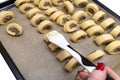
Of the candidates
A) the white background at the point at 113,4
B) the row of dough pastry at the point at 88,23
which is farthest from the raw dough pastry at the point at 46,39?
the white background at the point at 113,4

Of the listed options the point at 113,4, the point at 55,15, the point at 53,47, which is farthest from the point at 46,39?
the point at 113,4

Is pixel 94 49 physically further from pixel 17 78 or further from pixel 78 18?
pixel 17 78

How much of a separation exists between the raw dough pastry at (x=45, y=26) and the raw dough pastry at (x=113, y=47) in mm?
302

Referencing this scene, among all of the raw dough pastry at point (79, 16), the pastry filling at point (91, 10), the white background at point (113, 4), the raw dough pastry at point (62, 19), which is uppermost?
the white background at point (113, 4)

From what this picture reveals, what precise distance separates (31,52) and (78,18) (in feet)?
1.03

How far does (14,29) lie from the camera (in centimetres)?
121

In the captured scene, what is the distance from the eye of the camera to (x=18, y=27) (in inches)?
47.2

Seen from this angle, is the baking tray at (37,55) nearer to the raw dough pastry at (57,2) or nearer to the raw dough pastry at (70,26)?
the raw dough pastry at (70,26)

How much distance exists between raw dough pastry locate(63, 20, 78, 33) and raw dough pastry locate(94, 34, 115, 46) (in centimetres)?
13

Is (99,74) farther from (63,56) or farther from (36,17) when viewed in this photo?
(36,17)

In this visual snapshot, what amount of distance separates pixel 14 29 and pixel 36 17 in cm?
13

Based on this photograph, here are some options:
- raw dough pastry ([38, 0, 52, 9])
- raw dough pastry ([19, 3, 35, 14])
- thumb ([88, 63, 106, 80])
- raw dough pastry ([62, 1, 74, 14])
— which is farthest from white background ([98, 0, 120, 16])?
thumb ([88, 63, 106, 80])

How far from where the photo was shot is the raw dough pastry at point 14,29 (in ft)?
3.91

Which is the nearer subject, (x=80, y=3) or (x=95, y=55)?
(x=95, y=55)
